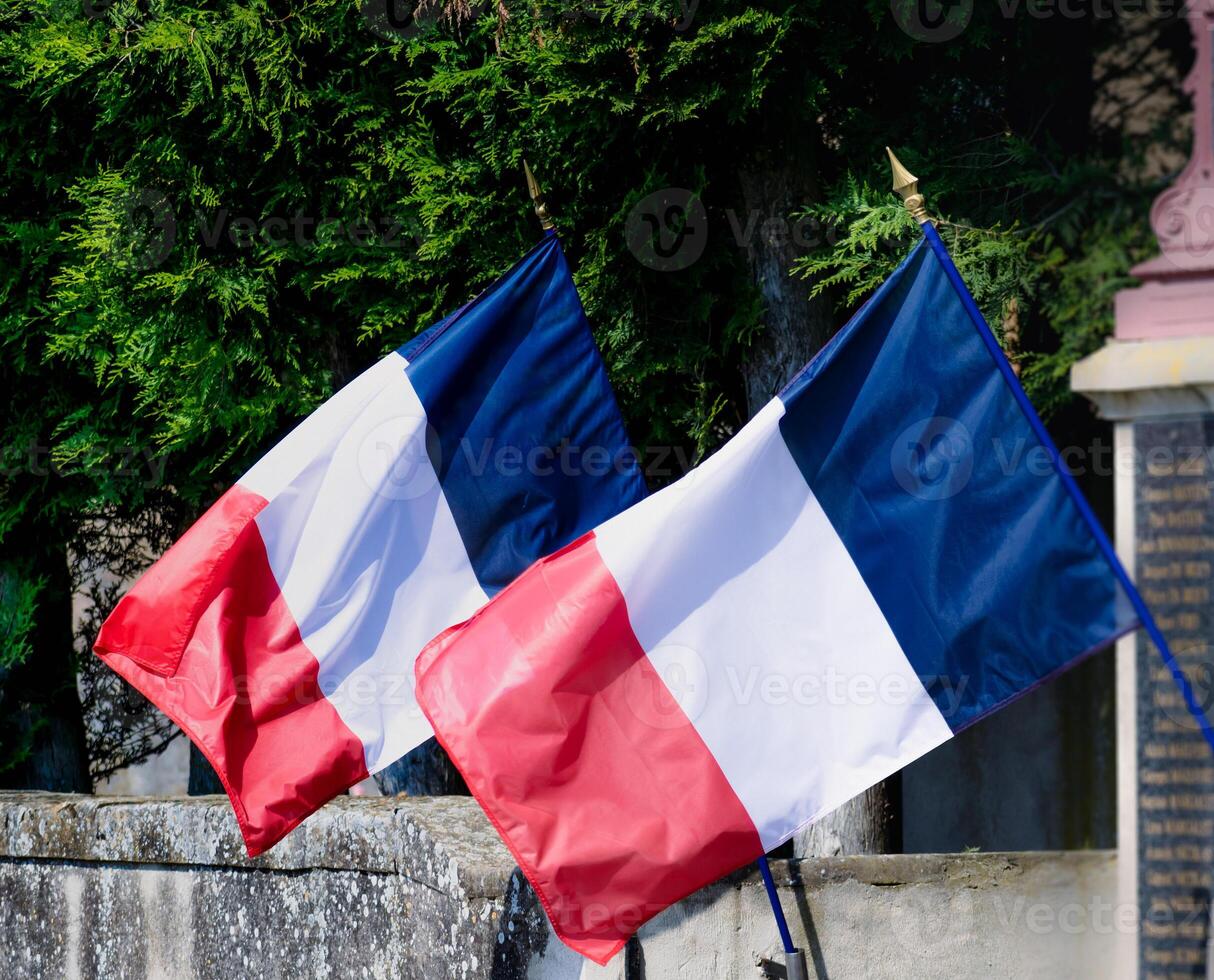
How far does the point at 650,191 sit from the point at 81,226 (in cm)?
274

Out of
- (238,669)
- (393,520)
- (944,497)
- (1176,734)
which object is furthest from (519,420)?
(1176,734)

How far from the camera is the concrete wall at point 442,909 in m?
3.65

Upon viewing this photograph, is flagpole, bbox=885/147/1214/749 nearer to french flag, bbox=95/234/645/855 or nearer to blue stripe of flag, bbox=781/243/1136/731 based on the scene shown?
blue stripe of flag, bbox=781/243/1136/731

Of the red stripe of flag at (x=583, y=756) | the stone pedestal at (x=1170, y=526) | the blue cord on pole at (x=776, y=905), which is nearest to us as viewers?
the stone pedestal at (x=1170, y=526)

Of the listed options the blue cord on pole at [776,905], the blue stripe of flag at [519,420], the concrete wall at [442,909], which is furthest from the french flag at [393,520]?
the blue cord on pole at [776,905]

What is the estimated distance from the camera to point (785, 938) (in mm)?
3580

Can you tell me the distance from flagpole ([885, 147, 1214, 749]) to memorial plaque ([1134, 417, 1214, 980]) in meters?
0.04

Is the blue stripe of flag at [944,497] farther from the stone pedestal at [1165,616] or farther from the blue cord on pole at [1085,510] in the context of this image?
the stone pedestal at [1165,616]

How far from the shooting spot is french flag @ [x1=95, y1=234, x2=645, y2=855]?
13.5 ft

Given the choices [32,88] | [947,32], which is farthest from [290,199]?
[947,32]

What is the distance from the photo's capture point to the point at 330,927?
4.33 meters

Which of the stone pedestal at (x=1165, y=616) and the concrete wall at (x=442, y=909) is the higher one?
the stone pedestal at (x=1165, y=616)

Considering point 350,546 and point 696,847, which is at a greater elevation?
point 350,546

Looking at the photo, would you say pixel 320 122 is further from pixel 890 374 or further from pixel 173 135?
pixel 890 374
